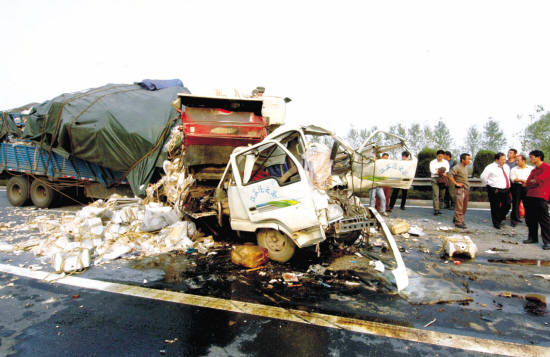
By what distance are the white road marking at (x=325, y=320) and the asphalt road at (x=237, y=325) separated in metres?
0.01

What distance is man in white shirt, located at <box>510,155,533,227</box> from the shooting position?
7.32 metres

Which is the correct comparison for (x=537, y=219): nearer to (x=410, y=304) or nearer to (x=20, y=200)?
(x=410, y=304)

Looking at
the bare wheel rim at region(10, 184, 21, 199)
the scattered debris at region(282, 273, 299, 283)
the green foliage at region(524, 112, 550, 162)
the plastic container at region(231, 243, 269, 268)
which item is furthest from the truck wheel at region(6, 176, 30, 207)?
the green foliage at region(524, 112, 550, 162)

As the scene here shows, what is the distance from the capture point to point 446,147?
23.1m

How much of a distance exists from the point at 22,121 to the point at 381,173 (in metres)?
12.0

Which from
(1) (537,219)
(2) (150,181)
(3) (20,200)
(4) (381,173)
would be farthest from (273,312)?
(3) (20,200)

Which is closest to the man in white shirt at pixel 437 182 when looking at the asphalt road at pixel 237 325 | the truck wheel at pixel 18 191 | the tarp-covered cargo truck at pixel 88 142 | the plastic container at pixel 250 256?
the asphalt road at pixel 237 325

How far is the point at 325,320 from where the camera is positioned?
123 inches

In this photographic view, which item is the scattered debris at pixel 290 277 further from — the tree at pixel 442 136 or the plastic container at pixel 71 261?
the tree at pixel 442 136

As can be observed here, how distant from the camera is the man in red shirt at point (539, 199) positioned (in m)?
5.54

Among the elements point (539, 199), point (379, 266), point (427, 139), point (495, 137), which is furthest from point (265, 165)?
point (495, 137)

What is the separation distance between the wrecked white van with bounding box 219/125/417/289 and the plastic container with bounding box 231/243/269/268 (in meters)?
0.14

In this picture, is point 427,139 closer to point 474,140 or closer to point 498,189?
point 474,140

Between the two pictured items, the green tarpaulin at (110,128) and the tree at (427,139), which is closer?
the green tarpaulin at (110,128)
